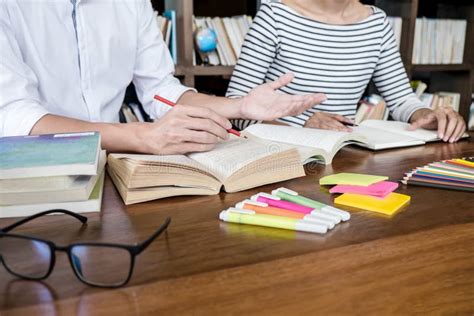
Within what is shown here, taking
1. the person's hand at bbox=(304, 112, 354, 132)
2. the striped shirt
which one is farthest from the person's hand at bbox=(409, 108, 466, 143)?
the striped shirt

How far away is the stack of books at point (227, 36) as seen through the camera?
7.36 feet

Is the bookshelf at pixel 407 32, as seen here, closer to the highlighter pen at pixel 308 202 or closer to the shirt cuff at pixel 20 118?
the shirt cuff at pixel 20 118

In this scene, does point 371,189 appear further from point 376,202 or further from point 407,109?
point 407,109

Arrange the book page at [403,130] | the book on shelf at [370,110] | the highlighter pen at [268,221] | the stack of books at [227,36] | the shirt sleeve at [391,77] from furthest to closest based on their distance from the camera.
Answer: the book on shelf at [370,110]
the stack of books at [227,36]
the shirt sleeve at [391,77]
the book page at [403,130]
the highlighter pen at [268,221]

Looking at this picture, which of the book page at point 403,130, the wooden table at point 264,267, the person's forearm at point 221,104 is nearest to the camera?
the wooden table at point 264,267

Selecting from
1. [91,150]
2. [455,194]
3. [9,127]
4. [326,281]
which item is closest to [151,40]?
[9,127]

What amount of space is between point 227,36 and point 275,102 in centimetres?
127

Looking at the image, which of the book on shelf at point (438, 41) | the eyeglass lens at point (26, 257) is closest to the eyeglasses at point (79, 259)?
the eyeglass lens at point (26, 257)

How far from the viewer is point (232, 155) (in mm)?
864

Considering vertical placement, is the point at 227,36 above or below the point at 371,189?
above

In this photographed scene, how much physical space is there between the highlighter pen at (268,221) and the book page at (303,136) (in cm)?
41

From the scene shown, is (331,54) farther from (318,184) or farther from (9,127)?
(9,127)

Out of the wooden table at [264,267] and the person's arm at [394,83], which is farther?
the person's arm at [394,83]

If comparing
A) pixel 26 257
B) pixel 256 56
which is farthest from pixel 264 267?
pixel 256 56
